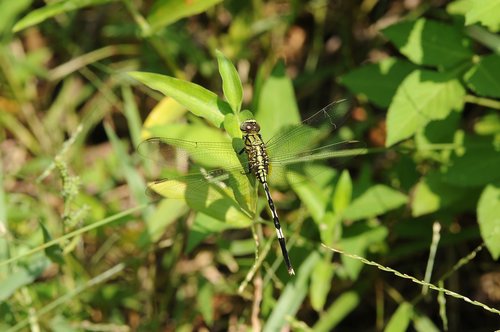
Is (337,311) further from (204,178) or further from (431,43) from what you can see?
(431,43)

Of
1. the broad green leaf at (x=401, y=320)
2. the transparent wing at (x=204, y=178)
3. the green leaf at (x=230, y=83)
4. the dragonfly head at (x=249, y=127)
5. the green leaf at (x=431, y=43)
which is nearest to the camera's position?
the green leaf at (x=230, y=83)

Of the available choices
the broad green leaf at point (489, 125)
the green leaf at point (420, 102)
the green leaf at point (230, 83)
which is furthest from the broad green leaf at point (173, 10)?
the broad green leaf at point (489, 125)

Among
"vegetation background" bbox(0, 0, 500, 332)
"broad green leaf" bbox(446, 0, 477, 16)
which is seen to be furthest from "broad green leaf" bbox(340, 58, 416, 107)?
"broad green leaf" bbox(446, 0, 477, 16)

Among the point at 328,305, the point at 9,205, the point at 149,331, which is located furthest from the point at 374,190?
the point at 9,205

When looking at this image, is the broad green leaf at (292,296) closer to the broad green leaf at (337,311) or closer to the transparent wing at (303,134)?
the broad green leaf at (337,311)

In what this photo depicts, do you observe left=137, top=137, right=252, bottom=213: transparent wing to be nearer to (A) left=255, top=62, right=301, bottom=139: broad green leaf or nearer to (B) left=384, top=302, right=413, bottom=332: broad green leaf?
(A) left=255, top=62, right=301, bottom=139: broad green leaf

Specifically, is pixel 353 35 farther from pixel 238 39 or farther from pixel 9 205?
pixel 9 205
